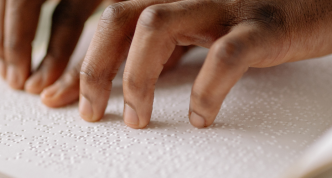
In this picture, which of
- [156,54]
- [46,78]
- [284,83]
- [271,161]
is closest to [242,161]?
[271,161]

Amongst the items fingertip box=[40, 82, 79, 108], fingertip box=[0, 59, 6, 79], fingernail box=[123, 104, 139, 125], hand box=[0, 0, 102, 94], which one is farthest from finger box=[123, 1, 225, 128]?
fingertip box=[0, 59, 6, 79]

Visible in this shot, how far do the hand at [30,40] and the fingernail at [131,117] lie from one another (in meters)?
0.26

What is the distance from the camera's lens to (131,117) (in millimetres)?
432

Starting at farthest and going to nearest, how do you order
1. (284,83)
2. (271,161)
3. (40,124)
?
(284,83) < (40,124) < (271,161)

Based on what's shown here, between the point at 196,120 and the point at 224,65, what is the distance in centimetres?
10

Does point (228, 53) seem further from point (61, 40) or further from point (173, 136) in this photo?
point (61, 40)

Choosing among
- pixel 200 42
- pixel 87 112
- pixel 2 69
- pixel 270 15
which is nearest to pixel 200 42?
pixel 200 42

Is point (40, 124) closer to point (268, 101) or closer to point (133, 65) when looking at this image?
point (133, 65)

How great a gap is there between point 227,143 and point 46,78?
0.42m

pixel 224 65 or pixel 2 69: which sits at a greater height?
pixel 224 65

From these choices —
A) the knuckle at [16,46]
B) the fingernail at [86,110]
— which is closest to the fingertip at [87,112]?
the fingernail at [86,110]

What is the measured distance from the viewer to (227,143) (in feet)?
1.25

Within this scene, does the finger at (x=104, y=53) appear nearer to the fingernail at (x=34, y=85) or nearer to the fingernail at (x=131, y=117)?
the fingernail at (x=131, y=117)

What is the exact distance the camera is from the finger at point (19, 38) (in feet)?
1.99
